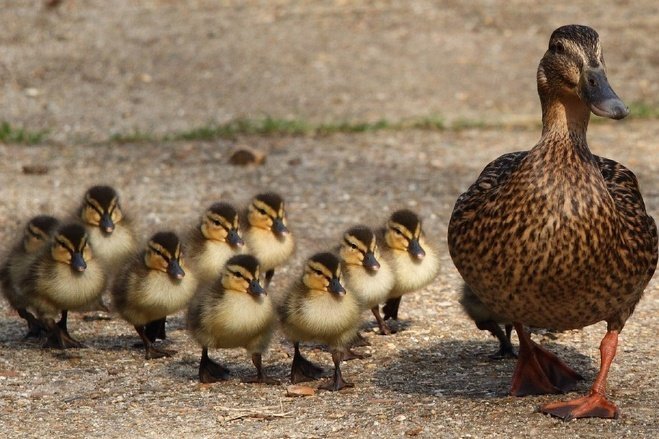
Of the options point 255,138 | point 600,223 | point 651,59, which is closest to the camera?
point 600,223

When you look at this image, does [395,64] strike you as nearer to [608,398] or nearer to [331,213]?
[331,213]

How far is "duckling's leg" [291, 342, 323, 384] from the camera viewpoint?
607 cm

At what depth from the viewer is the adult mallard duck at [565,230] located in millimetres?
5176

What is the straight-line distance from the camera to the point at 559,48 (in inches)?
214

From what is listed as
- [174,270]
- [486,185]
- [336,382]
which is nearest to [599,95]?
[486,185]

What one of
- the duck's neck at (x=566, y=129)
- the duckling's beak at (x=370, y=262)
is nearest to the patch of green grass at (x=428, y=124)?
the duckling's beak at (x=370, y=262)

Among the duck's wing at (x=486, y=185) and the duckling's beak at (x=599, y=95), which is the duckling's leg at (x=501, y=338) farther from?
the duckling's beak at (x=599, y=95)

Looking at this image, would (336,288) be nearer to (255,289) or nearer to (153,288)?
(255,289)

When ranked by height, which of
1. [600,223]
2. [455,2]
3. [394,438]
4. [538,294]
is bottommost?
[394,438]

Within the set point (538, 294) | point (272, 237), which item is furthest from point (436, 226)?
point (538, 294)

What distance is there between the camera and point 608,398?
565 centimetres

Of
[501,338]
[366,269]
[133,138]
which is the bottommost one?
[501,338]

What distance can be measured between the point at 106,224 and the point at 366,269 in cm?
162

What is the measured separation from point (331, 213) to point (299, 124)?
2.48 m
